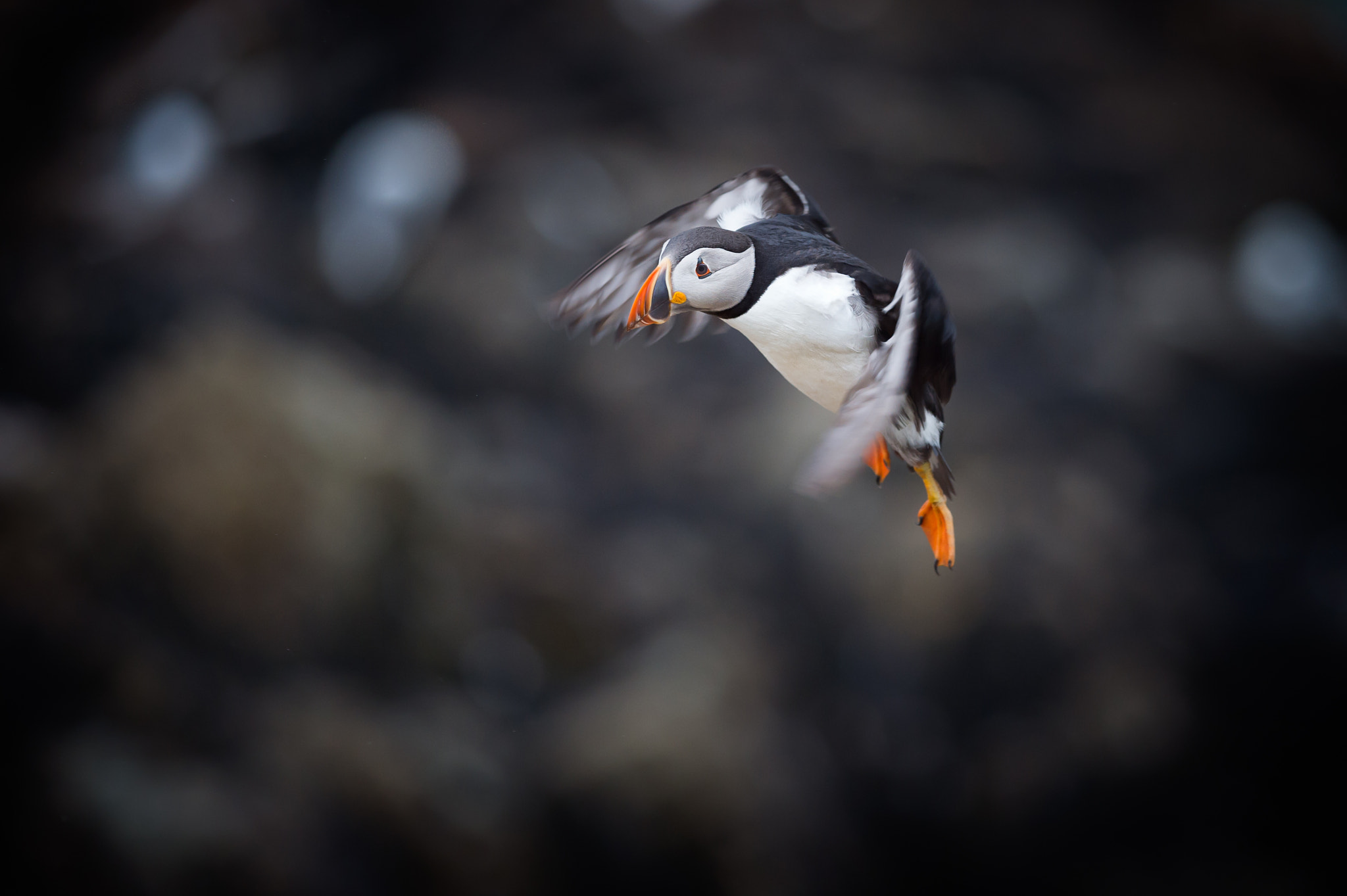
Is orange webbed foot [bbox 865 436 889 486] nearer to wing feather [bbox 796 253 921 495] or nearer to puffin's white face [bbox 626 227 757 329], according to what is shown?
wing feather [bbox 796 253 921 495]

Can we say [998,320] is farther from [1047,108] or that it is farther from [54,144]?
[54,144]

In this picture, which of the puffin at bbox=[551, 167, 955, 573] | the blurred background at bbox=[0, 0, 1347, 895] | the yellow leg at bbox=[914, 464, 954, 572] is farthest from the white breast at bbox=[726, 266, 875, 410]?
the blurred background at bbox=[0, 0, 1347, 895]

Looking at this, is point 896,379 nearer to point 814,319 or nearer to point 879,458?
point 814,319

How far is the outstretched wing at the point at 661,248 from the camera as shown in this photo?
111 centimetres

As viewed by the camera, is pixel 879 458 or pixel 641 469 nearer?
pixel 879 458

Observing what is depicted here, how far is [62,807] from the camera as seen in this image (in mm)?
3062

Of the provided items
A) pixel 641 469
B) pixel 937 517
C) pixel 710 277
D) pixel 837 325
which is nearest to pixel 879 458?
pixel 937 517

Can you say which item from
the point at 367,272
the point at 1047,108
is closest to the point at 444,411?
the point at 367,272

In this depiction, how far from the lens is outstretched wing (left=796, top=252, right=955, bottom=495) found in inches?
25.8

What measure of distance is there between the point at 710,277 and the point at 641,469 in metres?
2.55

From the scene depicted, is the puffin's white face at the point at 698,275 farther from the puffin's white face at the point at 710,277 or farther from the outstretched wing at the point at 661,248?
the outstretched wing at the point at 661,248

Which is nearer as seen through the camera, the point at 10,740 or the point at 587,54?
the point at 10,740

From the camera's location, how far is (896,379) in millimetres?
749

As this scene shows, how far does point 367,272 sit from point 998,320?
2.23 metres
